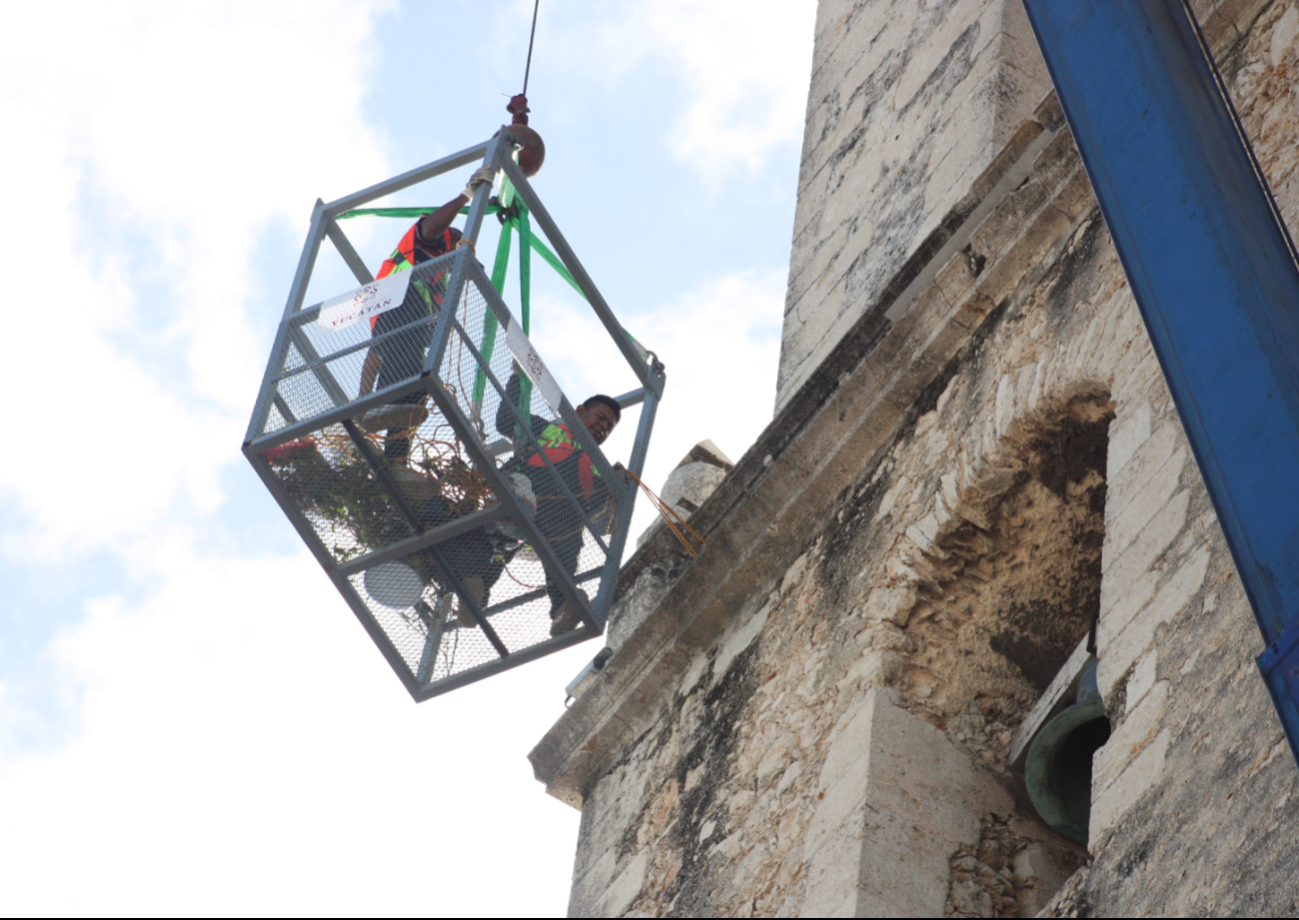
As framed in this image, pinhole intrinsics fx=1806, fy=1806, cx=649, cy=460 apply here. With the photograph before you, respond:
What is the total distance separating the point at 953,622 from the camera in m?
4.75

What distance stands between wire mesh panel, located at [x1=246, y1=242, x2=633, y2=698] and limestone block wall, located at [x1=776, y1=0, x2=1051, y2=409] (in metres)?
1.12

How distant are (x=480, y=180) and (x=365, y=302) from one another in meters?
0.56

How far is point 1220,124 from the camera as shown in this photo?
321cm

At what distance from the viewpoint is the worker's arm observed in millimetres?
5320

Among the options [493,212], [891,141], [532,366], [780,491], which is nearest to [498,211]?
[493,212]

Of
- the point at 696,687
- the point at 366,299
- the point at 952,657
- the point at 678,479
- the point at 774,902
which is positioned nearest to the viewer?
the point at 774,902

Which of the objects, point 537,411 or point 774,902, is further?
point 537,411

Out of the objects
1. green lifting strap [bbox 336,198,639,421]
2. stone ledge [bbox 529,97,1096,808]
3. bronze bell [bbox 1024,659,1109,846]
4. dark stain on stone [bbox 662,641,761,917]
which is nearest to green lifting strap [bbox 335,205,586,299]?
green lifting strap [bbox 336,198,639,421]

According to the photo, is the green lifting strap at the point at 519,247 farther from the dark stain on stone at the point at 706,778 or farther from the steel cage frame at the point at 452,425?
Answer: the dark stain on stone at the point at 706,778

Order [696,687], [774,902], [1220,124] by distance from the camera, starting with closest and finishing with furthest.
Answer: [1220,124] < [774,902] < [696,687]

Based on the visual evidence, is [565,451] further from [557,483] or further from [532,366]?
[532,366]

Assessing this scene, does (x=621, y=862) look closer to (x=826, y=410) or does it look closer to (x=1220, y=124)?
(x=826, y=410)

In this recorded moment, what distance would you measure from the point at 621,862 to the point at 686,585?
87cm

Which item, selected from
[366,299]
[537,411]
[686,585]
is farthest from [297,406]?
Answer: [686,585]
